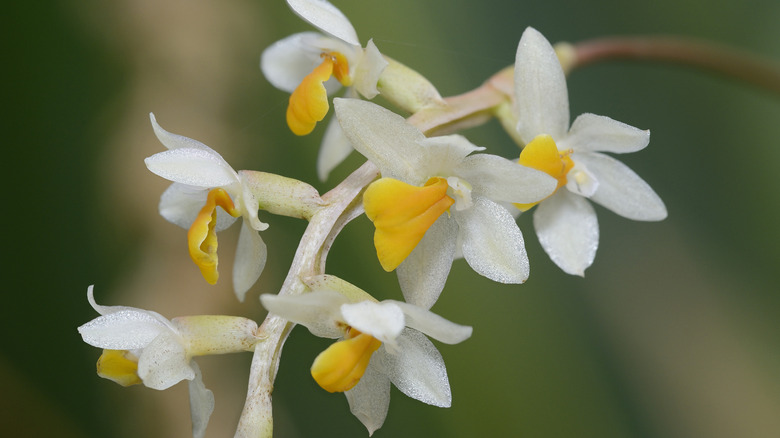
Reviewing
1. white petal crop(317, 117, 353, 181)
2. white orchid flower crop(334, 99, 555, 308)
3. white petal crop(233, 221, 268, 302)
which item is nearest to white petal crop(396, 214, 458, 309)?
white orchid flower crop(334, 99, 555, 308)

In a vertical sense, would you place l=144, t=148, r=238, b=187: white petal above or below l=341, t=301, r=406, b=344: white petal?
above

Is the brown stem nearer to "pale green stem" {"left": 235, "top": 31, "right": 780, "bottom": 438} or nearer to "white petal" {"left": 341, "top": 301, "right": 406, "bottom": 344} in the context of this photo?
"pale green stem" {"left": 235, "top": 31, "right": 780, "bottom": 438}

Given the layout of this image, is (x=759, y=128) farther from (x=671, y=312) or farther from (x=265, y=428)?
Answer: (x=265, y=428)

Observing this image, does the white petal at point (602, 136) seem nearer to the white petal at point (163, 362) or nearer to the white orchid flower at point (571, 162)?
the white orchid flower at point (571, 162)

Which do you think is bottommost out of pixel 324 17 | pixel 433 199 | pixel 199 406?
pixel 199 406

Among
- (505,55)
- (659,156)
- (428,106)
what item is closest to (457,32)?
(505,55)

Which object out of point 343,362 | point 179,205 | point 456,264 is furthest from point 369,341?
point 456,264

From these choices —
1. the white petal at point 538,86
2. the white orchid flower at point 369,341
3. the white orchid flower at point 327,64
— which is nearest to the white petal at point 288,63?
the white orchid flower at point 327,64

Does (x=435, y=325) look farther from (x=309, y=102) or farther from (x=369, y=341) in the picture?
(x=309, y=102)
